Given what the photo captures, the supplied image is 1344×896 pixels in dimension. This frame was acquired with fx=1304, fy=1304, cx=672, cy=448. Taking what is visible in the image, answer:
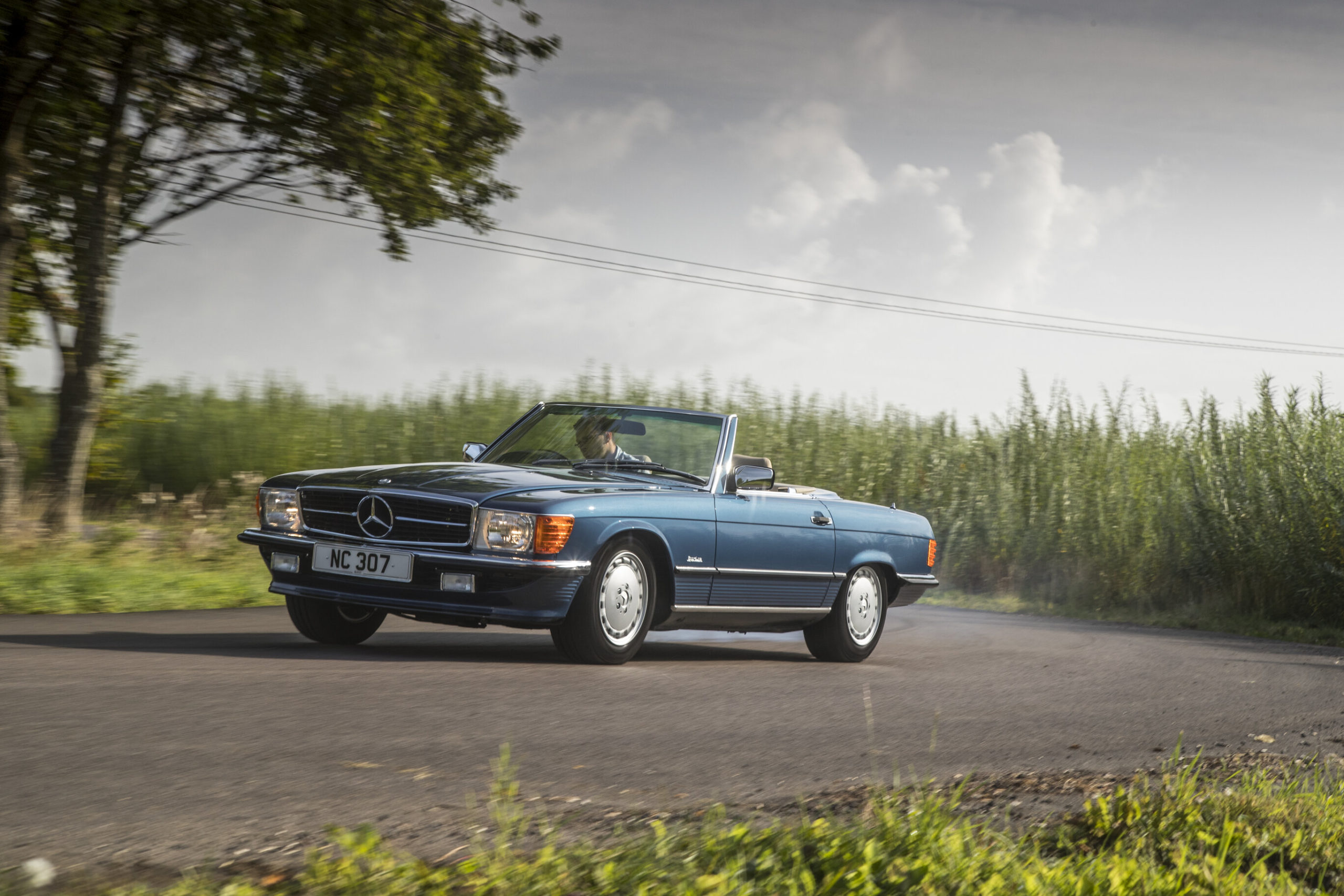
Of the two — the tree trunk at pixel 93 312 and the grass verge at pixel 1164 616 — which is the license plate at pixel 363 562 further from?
the grass verge at pixel 1164 616

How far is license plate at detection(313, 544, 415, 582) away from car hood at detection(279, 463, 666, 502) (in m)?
0.36

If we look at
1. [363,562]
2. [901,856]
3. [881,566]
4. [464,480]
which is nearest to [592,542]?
[464,480]

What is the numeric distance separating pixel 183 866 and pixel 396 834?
587mm

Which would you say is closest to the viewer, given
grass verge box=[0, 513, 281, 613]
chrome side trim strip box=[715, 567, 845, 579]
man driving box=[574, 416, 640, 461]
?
chrome side trim strip box=[715, 567, 845, 579]

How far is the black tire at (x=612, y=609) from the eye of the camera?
720 centimetres

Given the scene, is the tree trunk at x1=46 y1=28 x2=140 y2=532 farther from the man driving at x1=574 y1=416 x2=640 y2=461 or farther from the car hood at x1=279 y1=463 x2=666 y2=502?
the man driving at x1=574 y1=416 x2=640 y2=461

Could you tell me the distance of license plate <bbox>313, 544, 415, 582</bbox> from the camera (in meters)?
7.01

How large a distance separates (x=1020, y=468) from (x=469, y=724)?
1662 cm

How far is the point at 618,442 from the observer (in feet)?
28.5

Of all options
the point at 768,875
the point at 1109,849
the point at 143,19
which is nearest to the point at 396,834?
the point at 768,875

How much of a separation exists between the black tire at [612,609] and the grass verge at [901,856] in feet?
8.91

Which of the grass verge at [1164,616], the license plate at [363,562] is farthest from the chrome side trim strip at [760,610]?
the grass verge at [1164,616]

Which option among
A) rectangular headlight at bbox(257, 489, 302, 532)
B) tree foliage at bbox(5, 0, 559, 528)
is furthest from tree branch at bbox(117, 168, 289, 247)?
rectangular headlight at bbox(257, 489, 302, 532)

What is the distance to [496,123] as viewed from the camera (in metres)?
17.5
